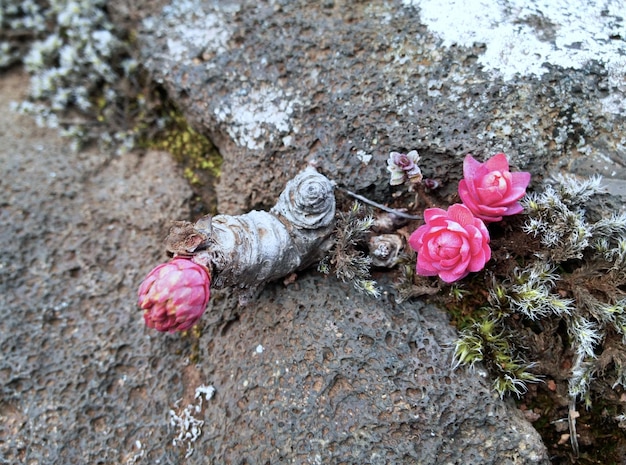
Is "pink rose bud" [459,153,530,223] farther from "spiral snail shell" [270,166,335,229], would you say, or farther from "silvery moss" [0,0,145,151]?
"silvery moss" [0,0,145,151]

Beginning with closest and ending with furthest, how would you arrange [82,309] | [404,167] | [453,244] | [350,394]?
[453,244] < [350,394] < [404,167] < [82,309]

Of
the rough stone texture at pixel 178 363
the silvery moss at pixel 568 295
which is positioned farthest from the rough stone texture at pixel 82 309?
the silvery moss at pixel 568 295

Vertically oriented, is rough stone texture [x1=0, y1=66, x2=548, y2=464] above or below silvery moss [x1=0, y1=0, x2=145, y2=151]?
below

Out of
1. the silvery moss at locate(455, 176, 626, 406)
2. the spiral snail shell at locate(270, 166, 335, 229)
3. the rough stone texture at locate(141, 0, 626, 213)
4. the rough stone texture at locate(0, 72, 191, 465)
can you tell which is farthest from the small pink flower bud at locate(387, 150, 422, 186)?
the rough stone texture at locate(0, 72, 191, 465)

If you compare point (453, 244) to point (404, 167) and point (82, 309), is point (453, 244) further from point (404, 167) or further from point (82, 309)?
point (82, 309)

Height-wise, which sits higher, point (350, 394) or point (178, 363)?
point (350, 394)

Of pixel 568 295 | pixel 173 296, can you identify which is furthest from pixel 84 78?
pixel 568 295
